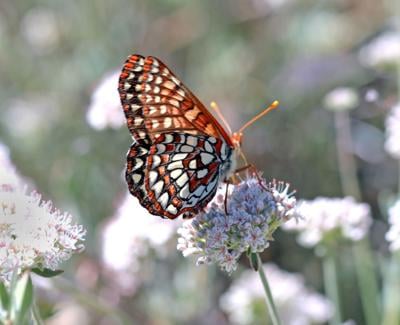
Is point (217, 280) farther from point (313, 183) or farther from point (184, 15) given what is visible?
point (184, 15)

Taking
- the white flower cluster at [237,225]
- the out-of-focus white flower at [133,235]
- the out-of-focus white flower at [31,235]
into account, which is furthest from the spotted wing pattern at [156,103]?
the out-of-focus white flower at [133,235]

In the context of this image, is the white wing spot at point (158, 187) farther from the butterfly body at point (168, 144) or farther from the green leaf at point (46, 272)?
the green leaf at point (46, 272)

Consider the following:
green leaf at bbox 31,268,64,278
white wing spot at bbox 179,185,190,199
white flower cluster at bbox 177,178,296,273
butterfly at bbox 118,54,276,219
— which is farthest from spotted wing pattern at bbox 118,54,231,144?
green leaf at bbox 31,268,64,278

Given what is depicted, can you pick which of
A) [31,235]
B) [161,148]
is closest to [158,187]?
[161,148]

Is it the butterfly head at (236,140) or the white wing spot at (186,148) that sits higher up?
the butterfly head at (236,140)

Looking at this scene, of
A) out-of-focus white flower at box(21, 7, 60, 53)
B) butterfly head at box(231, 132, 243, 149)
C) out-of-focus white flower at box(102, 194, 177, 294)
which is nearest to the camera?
butterfly head at box(231, 132, 243, 149)

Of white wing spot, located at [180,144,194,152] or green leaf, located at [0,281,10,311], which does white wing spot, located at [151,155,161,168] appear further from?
green leaf, located at [0,281,10,311]

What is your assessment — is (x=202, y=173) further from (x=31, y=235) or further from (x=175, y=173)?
(x=31, y=235)
